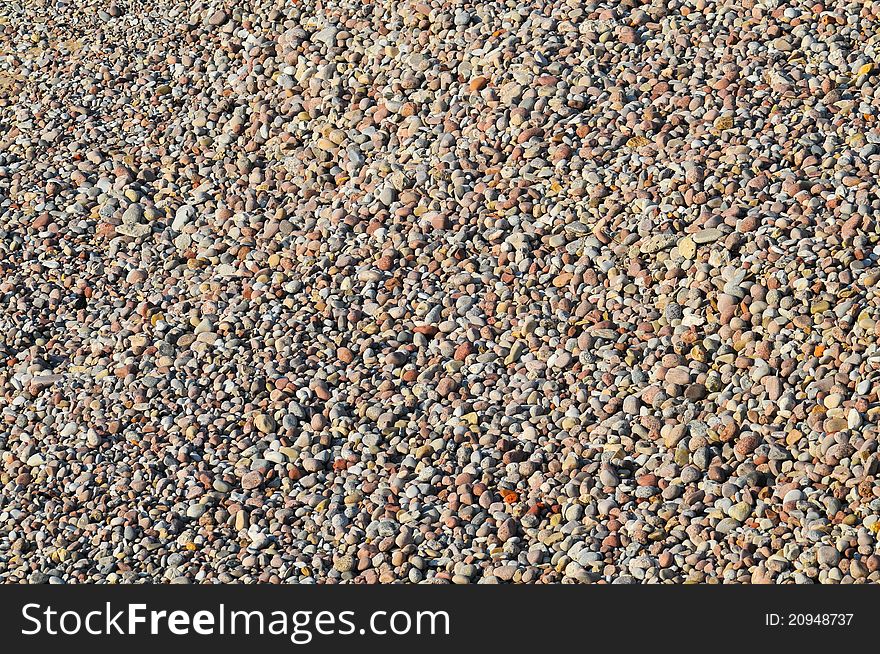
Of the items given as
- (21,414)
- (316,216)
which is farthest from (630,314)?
(21,414)

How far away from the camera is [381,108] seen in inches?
250

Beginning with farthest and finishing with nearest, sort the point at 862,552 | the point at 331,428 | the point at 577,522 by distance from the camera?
the point at 331,428 → the point at 577,522 → the point at 862,552

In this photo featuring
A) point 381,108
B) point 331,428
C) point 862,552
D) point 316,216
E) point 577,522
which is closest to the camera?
point 862,552

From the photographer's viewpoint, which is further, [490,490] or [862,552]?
[490,490]

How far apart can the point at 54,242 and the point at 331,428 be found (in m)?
2.31

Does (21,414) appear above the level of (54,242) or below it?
below

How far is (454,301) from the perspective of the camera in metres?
5.19

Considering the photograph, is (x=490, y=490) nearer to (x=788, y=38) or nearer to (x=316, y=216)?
(x=316, y=216)

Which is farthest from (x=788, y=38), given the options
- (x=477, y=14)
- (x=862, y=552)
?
(x=862, y=552)

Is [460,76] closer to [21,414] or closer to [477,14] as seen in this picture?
[477,14]

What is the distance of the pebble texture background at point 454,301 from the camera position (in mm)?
4242

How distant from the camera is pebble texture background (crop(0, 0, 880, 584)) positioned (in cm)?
424

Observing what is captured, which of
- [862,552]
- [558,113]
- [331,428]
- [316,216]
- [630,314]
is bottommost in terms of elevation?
[862,552]

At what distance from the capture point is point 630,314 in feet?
16.3
